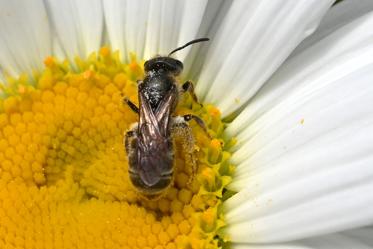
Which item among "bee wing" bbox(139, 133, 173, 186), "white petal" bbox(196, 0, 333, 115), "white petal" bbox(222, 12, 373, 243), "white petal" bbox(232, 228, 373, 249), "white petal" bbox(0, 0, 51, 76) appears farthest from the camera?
"white petal" bbox(0, 0, 51, 76)

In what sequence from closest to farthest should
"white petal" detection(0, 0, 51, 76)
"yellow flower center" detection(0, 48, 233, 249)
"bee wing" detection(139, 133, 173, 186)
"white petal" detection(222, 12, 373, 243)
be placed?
"white petal" detection(222, 12, 373, 243) → "bee wing" detection(139, 133, 173, 186) → "yellow flower center" detection(0, 48, 233, 249) → "white petal" detection(0, 0, 51, 76)

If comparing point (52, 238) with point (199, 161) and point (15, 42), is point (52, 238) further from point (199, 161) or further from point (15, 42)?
point (15, 42)

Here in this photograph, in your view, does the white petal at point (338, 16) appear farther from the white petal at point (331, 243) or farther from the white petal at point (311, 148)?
the white petal at point (331, 243)

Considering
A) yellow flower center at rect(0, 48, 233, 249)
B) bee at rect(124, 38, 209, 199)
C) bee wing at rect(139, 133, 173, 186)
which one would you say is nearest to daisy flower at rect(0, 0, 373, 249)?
yellow flower center at rect(0, 48, 233, 249)

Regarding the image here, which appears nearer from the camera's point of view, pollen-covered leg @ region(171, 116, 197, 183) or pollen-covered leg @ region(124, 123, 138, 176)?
pollen-covered leg @ region(124, 123, 138, 176)

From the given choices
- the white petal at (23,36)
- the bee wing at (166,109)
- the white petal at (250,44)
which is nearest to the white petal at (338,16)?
the white petal at (250,44)

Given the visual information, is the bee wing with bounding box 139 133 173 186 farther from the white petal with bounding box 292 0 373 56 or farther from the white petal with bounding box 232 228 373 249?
the white petal with bounding box 292 0 373 56

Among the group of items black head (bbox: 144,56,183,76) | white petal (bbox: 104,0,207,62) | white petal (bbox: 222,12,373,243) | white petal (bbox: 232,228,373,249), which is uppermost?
white petal (bbox: 104,0,207,62)
